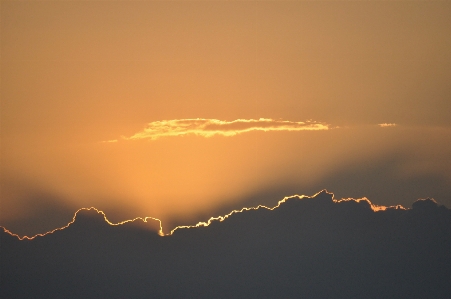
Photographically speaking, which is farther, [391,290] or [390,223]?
[390,223]

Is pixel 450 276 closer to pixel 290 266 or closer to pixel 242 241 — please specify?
pixel 290 266

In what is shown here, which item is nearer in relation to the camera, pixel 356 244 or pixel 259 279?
pixel 259 279

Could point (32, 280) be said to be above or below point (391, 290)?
above

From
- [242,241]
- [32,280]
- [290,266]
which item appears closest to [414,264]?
[290,266]

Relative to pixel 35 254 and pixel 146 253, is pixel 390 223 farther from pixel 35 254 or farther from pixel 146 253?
pixel 35 254

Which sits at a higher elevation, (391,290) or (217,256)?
(217,256)

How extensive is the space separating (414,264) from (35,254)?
47.0 m

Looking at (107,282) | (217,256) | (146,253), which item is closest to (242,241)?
(217,256)

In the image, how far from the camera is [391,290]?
257 feet

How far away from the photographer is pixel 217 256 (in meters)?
80.5

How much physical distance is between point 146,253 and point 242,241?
1205 centimetres

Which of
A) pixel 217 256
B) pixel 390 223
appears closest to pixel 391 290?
pixel 390 223

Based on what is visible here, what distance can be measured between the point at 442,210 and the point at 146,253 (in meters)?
38.1

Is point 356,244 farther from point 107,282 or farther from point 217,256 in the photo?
point 107,282
